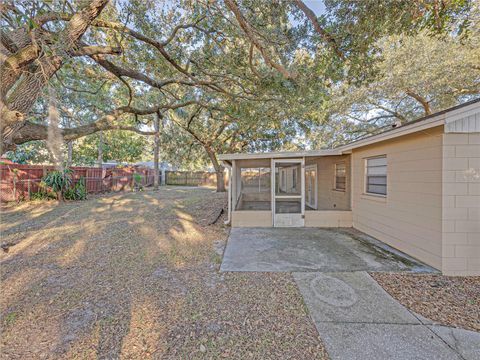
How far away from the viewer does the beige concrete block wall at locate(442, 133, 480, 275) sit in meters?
3.56

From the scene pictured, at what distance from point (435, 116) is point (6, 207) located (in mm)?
13224

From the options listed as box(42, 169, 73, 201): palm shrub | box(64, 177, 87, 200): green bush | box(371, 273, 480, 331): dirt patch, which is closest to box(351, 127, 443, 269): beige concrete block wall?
box(371, 273, 480, 331): dirt patch

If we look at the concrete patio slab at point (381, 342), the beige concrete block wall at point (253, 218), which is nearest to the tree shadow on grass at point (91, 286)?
the beige concrete block wall at point (253, 218)

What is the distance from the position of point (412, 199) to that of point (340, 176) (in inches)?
128

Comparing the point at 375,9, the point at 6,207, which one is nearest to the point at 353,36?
the point at 375,9

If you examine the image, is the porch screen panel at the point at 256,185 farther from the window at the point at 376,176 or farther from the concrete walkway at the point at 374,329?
the concrete walkway at the point at 374,329

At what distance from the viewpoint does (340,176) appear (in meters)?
7.48

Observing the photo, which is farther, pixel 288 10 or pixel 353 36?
pixel 288 10

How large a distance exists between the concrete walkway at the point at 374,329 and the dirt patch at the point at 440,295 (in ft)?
0.53

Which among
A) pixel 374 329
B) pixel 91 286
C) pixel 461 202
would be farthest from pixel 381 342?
pixel 91 286

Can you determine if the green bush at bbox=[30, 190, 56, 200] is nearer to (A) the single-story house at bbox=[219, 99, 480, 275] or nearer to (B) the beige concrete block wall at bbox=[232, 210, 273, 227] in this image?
(A) the single-story house at bbox=[219, 99, 480, 275]

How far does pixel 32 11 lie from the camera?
3.05 meters

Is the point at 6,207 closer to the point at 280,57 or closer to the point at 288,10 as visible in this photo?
the point at 280,57

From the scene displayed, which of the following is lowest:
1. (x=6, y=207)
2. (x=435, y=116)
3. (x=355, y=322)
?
(x=355, y=322)
